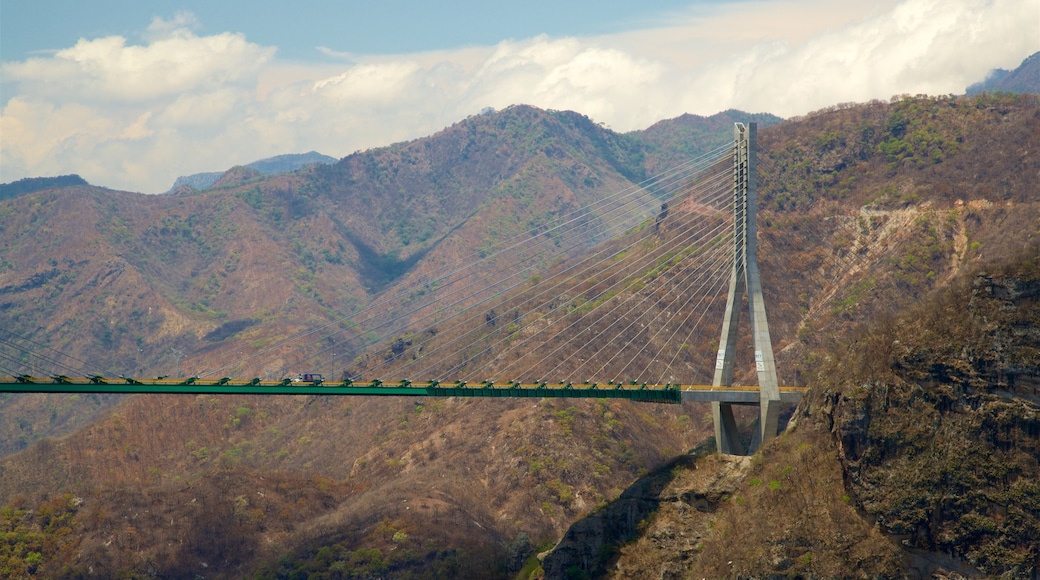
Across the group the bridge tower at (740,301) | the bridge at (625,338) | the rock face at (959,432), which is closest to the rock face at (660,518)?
the bridge tower at (740,301)

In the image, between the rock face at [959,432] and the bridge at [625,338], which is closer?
the rock face at [959,432]

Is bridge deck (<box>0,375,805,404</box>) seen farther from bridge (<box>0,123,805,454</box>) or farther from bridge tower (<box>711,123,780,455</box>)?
bridge tower (<box>711,123,780,455</box>)

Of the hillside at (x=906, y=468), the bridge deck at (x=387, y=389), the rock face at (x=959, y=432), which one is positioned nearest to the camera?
the rock face at (x=959, y=432)

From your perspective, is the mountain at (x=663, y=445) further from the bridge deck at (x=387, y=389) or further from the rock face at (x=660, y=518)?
the bridge deck at (x=387, y=389)

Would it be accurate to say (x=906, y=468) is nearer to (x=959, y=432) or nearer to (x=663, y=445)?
(x=959, y=432)

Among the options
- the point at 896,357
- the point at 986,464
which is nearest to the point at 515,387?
the point at 896,357

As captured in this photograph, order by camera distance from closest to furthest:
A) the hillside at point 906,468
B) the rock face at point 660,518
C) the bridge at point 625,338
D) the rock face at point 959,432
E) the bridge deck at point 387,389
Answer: the rock face at point 959,432
the hillside at point 906,468
the rock face at point 660,518
the bridge deck at point 387,389
the bridge at point 625,338
